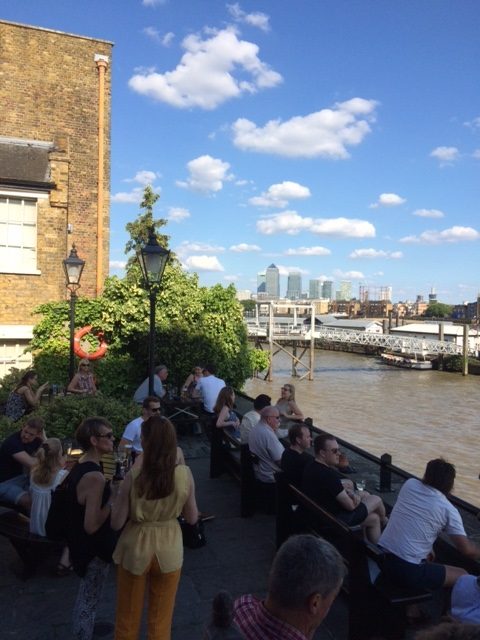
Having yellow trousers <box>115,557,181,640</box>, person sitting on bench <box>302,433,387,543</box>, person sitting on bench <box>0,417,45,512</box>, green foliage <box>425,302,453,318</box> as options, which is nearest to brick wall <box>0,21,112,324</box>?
person sitting on bench <box>0,417,45,512</box>

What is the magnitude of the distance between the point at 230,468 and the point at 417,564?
397 centimetres

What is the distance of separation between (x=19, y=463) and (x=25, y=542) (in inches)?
35.8

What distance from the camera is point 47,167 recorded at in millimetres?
14453

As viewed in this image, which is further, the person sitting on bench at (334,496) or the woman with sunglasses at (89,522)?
the person sitting on bench at (334,496)

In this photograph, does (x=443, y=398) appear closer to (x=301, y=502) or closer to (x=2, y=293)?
(x=2, y=293)

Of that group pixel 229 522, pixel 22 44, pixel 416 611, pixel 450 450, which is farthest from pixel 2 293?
pixel 450 450

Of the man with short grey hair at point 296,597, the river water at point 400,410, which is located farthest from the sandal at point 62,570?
the river water at point 400,410

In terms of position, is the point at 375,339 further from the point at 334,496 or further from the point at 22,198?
the point at 334,496

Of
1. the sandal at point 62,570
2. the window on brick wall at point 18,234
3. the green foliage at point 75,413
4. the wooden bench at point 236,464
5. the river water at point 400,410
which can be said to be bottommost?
the river water at point 400,410

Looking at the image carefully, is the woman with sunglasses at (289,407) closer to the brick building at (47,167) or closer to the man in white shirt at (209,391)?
the man in white shirt at (209,391)

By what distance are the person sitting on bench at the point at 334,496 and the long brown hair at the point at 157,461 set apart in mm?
1784

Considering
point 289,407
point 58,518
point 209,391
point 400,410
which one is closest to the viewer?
point 58,518

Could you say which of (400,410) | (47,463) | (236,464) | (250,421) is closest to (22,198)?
(250,421)

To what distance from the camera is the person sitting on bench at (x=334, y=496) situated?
4.47 meters
